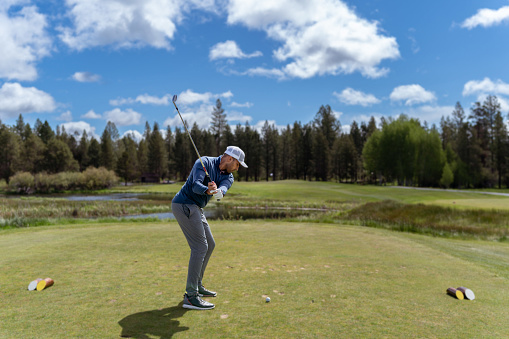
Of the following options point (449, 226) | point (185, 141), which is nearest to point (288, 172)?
point (185, 141)

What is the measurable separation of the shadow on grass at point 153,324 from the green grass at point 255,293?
0.6 inches

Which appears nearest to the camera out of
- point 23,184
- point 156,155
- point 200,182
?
point 200,182

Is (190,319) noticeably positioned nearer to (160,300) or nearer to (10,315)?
(160,300)

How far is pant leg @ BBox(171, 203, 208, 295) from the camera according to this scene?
5645 millimetres

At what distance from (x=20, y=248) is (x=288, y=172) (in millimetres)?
124149

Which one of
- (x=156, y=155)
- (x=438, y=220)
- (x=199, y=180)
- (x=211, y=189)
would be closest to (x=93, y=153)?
(x=156, y=155)

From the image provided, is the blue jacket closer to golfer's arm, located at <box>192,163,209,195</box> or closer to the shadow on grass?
golfer's arm, located at <box>192,163,209,195</box>

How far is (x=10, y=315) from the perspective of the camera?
205 inches

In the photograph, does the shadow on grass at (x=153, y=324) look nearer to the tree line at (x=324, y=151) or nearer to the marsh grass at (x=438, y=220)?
the marsh grass at (x=438, y=220)

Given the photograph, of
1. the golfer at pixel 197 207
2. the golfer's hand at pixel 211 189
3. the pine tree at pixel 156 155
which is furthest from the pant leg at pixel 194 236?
the pine tree at pixel 156 155

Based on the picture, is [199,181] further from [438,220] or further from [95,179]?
[95,179]

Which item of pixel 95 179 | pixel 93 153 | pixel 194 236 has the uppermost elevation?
pixel 93 153

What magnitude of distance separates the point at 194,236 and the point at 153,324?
1.48 metres

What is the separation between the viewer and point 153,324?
4.84m
